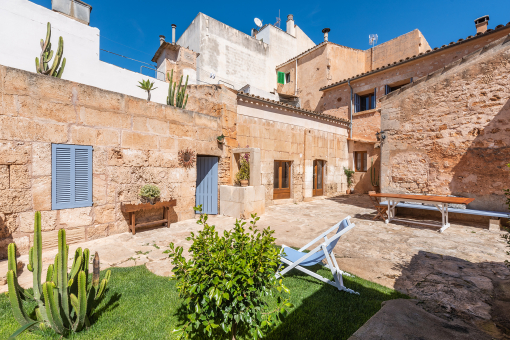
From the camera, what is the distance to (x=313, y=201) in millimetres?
11461

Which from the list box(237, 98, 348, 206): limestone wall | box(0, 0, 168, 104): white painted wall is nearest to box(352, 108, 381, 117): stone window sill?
box(237, 98, 348, 206): limestone wall

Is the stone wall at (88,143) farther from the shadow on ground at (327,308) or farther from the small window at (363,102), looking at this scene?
the small window at (363,102)

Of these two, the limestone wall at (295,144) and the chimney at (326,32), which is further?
the chimney at (326,32)

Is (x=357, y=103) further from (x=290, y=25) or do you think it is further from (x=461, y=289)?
(x=461, y=289)

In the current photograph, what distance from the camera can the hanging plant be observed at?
6884 millimetres

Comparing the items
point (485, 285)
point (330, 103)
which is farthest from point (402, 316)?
point (330, 103)

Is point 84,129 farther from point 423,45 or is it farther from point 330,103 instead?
point 423,45

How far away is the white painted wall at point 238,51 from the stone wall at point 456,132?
908cm

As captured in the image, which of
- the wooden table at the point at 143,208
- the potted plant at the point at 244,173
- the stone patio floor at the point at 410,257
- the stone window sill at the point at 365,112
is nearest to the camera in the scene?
the stone patio floor at the point at 410,257

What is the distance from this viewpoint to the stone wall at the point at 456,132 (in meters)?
6.59

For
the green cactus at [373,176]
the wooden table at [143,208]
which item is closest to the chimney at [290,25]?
the green cactus at [373,176]

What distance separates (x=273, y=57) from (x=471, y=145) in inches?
637

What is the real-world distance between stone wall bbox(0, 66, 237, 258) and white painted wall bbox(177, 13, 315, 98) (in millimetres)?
9407

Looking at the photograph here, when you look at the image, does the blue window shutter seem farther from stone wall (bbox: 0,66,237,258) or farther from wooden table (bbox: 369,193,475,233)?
stone wall (bbox: 0,66,237,258)
